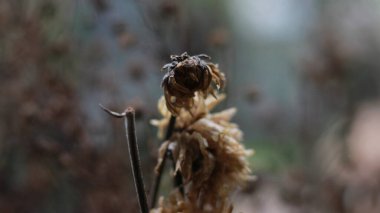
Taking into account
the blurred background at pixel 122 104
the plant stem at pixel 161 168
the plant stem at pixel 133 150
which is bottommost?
the plant stem at pixel 133 150

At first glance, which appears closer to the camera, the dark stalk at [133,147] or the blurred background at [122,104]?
the dark stalk at [133,147]

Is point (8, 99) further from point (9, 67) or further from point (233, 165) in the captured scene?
point (233, 165)

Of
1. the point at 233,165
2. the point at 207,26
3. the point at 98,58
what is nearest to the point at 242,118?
the point at 207,26

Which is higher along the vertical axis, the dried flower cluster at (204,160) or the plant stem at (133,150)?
the dried flower cluster at (204,160)

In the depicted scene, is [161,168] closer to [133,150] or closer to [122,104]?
[133,150]

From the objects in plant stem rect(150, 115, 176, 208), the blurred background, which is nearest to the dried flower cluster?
plant stem rect(150, 115, 176, 208)

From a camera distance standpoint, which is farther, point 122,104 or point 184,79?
point 122,104

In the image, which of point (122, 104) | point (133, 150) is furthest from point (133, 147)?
point (122, 104)

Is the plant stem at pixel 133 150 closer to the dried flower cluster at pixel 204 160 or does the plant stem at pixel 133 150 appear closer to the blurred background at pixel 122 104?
the dried flower cluster at pixel 204 160

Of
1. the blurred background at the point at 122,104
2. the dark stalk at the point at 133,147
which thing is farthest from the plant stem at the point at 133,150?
the blurred background at the point at 122,104
